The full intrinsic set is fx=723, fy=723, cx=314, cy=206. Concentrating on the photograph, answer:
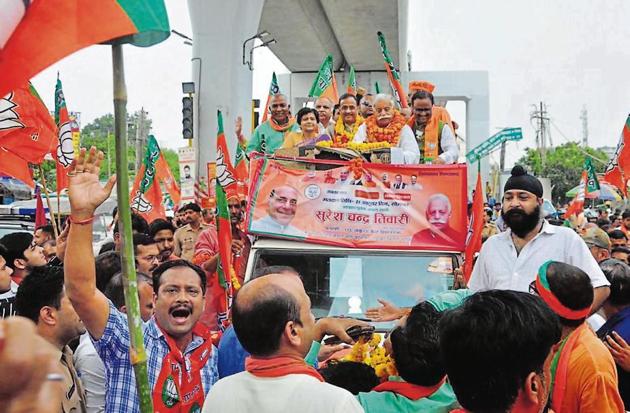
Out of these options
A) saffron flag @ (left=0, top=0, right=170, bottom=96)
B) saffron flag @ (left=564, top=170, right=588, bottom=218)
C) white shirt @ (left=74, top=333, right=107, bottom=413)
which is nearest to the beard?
white shirt @ (left=74, top=333, right=107, bottom=413)

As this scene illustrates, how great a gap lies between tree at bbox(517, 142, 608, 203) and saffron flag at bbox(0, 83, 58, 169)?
193ft

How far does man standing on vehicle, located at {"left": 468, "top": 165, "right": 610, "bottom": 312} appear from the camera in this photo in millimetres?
4312

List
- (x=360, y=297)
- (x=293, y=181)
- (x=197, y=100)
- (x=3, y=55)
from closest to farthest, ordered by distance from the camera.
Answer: (x=3, y=55) < (x=360, y=297) < (x=293, y=181) < (x=197, y=100)

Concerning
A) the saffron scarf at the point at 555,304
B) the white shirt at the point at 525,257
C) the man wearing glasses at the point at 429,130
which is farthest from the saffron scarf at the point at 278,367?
the man wearing glasses at the point at 429,130

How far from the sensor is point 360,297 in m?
5.16

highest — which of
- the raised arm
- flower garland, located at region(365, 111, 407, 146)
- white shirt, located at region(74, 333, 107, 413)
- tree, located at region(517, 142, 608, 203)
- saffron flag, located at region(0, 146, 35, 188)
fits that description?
tree, located at region(517, 142, 608, 203)

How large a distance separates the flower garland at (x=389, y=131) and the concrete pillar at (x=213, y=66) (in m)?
8.33

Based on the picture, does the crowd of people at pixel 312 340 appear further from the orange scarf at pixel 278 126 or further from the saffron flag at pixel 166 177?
the saffron flag at pixel 166 177

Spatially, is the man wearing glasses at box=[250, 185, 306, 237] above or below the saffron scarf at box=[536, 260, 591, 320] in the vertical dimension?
above

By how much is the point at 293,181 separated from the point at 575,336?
3.24 metres

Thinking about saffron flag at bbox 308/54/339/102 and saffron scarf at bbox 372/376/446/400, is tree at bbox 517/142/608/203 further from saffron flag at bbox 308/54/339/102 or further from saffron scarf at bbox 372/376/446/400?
saffron scarf at bbox 372/376/446/400

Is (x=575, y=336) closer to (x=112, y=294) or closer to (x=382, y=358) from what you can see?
(x=382, y=358)

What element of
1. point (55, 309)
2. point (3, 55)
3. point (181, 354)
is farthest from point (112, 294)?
point (3, 55)

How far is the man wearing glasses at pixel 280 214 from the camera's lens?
18.3ft
